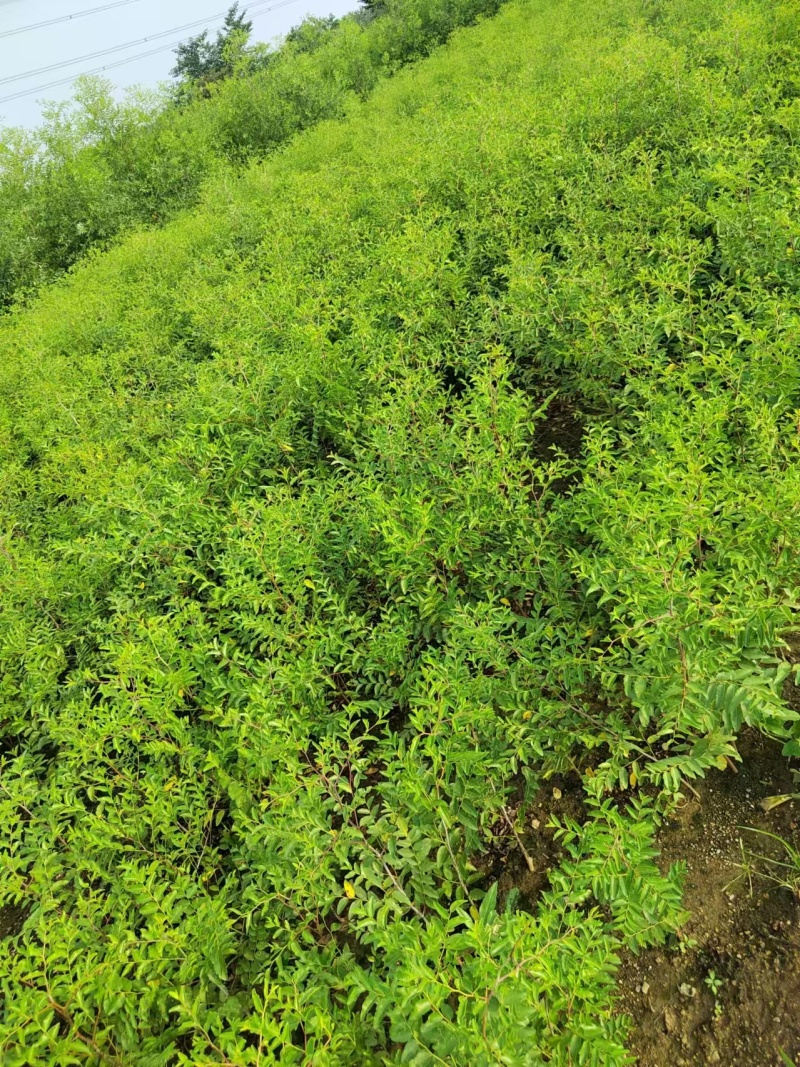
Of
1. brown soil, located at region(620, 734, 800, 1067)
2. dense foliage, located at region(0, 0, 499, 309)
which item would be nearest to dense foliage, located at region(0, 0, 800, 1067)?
brown soil, located at region(620, 734, 800, 1067)

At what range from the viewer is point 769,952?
1.61 meters

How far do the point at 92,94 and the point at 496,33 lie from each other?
1078 cm

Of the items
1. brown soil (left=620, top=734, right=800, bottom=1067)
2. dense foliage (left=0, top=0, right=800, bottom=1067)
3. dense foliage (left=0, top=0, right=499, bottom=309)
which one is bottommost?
brown soil (left=620, top=734, right=800, bottom=1067)

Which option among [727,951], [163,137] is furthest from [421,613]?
[163,137]

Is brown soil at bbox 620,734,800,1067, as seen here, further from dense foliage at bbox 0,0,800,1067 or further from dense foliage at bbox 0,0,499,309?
dense foliage at bbox 0,0,499,309

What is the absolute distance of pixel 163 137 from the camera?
577 inches

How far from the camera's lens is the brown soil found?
1.51 metres

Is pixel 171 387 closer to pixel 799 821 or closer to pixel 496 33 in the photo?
pixel 799 821

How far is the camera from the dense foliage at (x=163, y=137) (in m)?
13.8

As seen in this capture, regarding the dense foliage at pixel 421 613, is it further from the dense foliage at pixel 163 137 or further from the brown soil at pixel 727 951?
the dense foliage at pixel 163 137

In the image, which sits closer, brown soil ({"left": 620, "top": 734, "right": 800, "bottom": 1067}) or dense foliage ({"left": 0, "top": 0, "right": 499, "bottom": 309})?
brown soil ({"left": 620, "top": 734, "right": 800, "bottom": 1067})

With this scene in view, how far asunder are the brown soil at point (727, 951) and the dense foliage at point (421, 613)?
0.43 feet

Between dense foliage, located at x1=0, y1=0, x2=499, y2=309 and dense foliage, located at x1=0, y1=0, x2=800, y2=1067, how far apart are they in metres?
11.0

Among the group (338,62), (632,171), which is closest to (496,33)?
(338,62)
